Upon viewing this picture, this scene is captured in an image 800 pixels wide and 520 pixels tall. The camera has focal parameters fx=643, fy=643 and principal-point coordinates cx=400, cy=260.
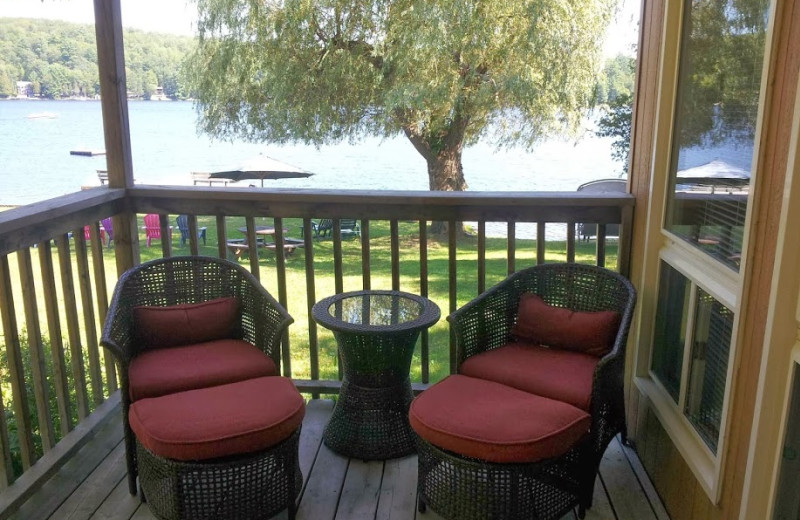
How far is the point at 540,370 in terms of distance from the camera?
2.27m

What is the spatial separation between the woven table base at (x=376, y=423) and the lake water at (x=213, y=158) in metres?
4.91

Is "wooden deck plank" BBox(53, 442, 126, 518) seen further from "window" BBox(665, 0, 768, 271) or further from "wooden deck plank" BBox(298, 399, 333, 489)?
"window" BBox(665, 0, 768, 271)

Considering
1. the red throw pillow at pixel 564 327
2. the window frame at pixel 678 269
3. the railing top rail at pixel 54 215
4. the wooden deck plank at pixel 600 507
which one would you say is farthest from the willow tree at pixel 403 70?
the wooden deck plank at pixel 600 507

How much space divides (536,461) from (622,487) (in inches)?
28.8

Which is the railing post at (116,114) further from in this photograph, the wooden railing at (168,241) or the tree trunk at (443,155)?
the tree trunk at (443,155)

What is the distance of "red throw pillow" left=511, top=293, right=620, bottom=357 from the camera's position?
7.77ft

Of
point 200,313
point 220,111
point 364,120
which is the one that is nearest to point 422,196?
point 200,313

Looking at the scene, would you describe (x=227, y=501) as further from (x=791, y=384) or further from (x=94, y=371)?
(x=791, y=384)

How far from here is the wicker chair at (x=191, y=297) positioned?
7.74ft

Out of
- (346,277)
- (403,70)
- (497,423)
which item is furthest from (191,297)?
(346,277)

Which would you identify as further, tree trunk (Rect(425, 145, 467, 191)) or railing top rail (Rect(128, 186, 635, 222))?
tree trunk (Rect(425, 145, 467, 191))

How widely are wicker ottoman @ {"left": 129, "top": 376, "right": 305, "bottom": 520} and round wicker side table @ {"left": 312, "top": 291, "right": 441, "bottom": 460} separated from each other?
416 millimetres

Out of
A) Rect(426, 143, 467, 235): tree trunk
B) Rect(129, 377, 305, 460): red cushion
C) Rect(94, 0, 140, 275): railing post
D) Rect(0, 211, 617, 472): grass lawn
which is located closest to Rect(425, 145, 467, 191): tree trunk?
Rect(426, 143, 467, 235): tree trunk

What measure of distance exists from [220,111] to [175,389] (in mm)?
10440
